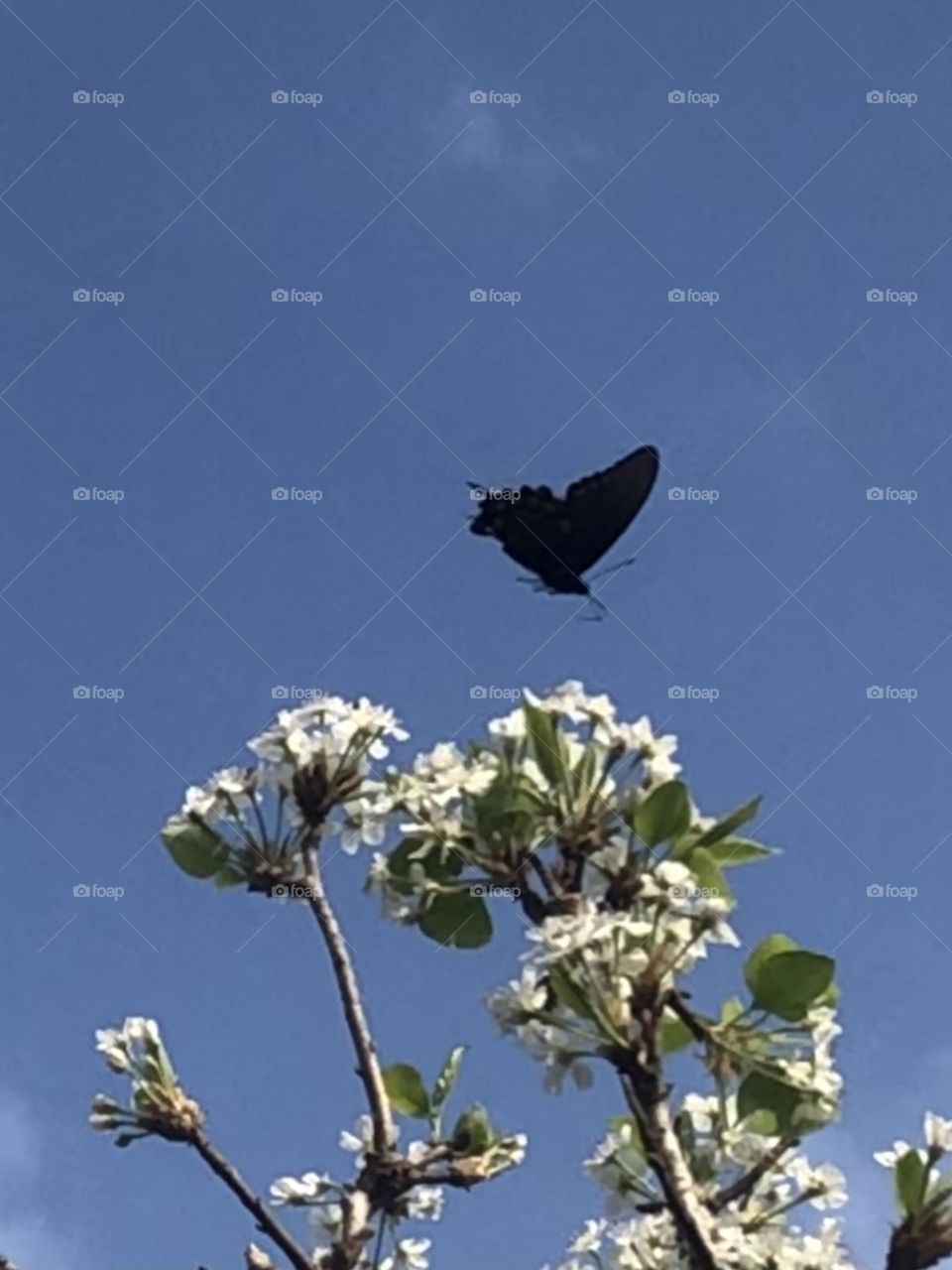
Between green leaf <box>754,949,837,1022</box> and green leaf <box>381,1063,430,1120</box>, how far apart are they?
1418 mm

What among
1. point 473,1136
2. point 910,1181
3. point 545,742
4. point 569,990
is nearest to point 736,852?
point 545,742

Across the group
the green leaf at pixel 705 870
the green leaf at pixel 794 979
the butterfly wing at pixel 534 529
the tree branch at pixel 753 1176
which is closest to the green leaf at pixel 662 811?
the green leaf at pixel 705 870

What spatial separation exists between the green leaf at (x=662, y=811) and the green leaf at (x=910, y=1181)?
113 centimetres

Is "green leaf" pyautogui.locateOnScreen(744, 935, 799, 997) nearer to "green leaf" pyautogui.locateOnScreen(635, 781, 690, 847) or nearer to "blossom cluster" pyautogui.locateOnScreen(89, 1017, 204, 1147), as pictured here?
"green leaf" pyautogui.locateOnScreen(635, 781, 690, 847)

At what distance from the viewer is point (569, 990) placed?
3816 millimetres

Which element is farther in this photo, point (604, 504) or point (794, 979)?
point (604, 504)

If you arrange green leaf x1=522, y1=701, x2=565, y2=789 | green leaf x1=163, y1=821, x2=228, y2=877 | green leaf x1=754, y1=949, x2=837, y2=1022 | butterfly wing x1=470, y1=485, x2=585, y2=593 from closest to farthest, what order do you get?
1. green leaf x1=754, y1=949, x2=837, y2=1022
2. green leaf x1=522, y1=701, x2=565, y2=789
3. green leaf x1=163, y1=821, x2=228, y2=877
4. butterfly wing x1=470, y1=485, x2=585, y2=593

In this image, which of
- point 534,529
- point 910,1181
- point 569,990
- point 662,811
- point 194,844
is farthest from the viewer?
point 534,529

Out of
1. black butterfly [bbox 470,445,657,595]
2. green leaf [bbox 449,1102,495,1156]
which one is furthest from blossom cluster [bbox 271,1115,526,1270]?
black butterfly [bbox 470,445,657,595]

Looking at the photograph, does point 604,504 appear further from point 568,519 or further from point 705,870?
point 705,870

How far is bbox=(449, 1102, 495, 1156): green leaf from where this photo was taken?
5.08 meters

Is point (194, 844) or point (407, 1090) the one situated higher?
point (194, 844)

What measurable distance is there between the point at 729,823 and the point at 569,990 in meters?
0.71

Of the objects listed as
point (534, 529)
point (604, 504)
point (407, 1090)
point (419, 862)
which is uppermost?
point (534, 529)
